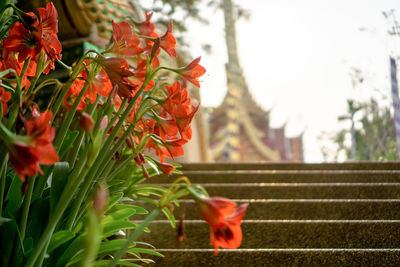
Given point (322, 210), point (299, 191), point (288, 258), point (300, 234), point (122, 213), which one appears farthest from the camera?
point (299, 191)

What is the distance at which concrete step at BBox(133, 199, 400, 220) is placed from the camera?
1911mm

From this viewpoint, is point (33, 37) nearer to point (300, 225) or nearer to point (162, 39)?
point (162, 39)

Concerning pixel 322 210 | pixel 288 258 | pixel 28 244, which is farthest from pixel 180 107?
pixel 322 210

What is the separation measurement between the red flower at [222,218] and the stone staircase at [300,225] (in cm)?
19

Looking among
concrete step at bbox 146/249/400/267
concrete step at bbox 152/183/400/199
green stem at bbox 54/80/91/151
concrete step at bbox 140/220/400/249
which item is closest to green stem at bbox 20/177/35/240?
green stem at bbox 54/80/91/151

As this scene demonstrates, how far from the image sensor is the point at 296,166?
120 inches

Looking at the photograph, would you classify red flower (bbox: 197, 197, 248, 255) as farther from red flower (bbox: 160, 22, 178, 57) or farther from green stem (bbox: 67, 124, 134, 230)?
red flower (bbox: 160, 22, 178, 57)

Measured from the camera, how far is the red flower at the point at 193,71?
80 centimetres

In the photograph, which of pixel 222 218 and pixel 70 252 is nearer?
pixel 222 218

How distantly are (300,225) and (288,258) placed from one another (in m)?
0.33

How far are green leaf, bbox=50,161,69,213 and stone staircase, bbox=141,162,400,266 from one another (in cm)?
22

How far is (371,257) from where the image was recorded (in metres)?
1.39

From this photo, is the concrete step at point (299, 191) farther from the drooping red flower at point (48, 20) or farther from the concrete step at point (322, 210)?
the drooping red flower at point (48, 20)

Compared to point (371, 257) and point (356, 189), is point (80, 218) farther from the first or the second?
point (356, 189)
